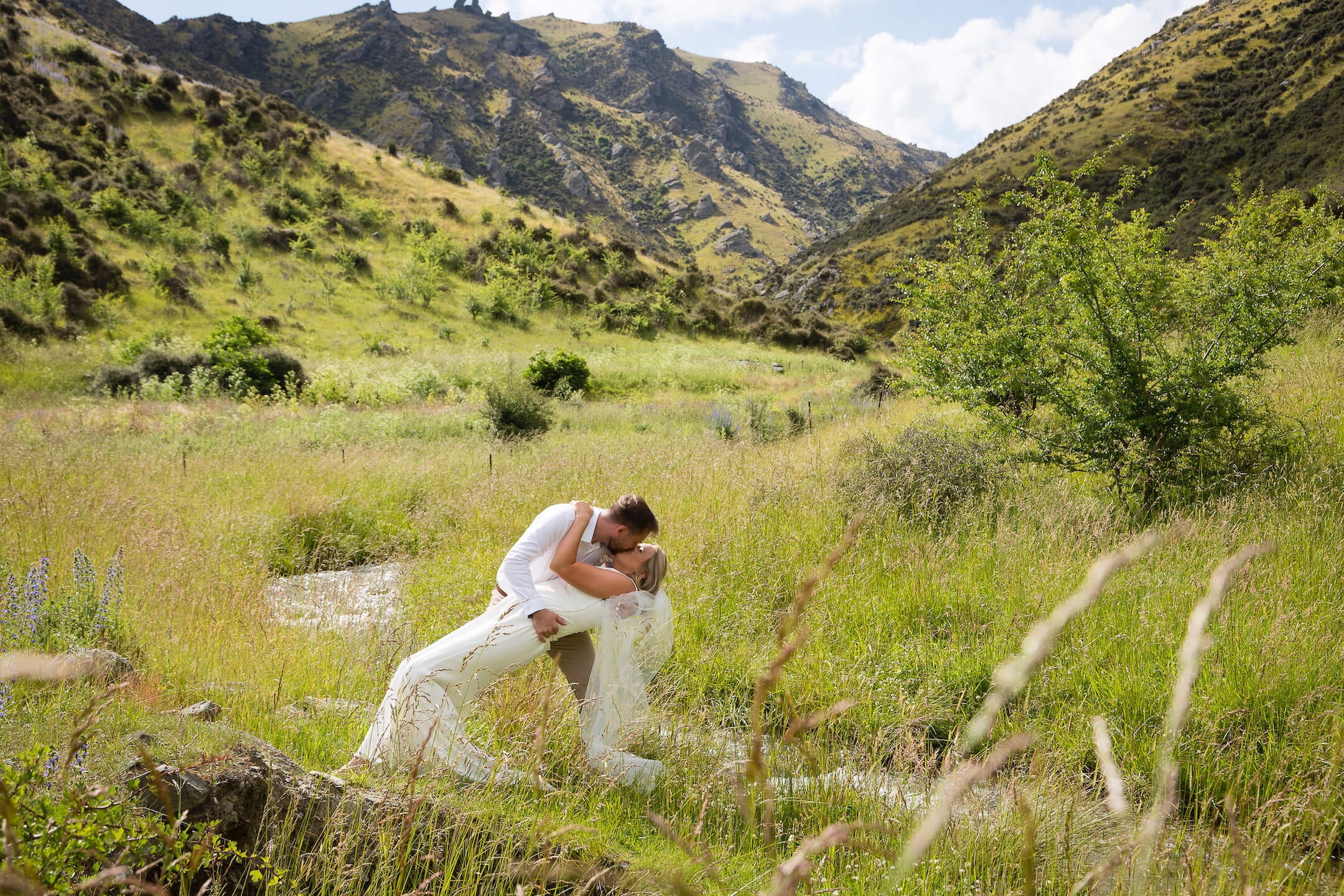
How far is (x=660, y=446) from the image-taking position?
9273 mm

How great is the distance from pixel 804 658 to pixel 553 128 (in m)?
126

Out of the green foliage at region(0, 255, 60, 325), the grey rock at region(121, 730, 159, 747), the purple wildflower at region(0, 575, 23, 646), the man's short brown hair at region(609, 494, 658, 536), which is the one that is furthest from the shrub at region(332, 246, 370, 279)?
the grey rock at region(121, 730, 159, 747)

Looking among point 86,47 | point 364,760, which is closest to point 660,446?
point 364,760

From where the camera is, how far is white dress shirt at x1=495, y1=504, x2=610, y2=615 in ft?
10.9

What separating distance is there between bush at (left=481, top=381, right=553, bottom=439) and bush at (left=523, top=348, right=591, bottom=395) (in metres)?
5.03

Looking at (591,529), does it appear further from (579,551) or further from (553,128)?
(553,128)

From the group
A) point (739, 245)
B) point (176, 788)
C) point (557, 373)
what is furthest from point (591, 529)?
point (739, 245)

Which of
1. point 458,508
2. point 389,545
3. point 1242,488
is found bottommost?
point 389,545

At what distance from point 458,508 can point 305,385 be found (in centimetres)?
1185

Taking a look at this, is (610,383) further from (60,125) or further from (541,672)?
(60,125)

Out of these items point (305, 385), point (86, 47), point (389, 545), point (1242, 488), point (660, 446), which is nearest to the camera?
point (1242, 488)

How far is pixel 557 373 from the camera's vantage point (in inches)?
765

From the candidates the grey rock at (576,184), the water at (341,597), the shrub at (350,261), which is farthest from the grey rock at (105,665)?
the grey rock at (576,184)

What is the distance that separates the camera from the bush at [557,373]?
18906 millimetres
